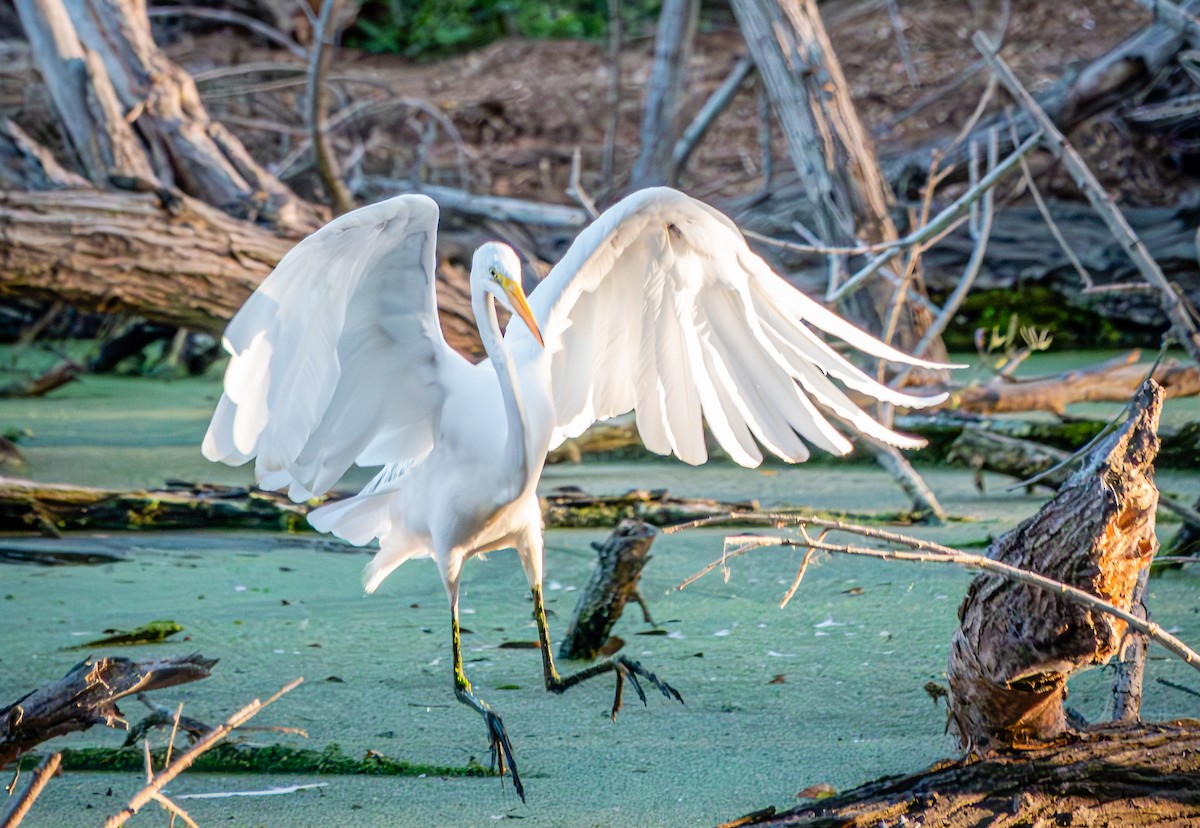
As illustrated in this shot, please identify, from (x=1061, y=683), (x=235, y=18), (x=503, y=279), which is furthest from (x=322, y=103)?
(x=1061, y=683)

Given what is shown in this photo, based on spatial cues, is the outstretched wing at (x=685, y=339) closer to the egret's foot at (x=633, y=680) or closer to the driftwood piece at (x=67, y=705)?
the egret's foot at (x=633, y=680)

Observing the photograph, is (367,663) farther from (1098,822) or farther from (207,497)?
(1098,822)

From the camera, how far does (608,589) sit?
2525 mm

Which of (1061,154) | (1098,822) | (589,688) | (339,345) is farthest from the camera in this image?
(1061,154)

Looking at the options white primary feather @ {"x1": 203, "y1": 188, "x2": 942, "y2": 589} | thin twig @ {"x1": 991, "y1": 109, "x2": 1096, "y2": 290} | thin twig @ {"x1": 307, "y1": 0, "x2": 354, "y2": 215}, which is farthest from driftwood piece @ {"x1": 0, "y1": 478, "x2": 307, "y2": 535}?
thin twig @ {"x1": 991, "y1": 109, "x2": 1096, "y2": 290}

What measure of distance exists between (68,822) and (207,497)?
5.68ft

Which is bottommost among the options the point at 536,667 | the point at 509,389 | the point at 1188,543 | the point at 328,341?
the point at 536,667

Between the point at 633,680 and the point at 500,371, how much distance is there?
586mm

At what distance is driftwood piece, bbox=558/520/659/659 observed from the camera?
247 cm

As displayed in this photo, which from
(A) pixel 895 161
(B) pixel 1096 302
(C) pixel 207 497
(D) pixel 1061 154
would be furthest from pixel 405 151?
(D) pixel 1061 154

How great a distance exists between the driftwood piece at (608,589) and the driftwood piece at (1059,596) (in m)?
0.86

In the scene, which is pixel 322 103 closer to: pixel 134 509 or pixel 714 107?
pixel 714 107

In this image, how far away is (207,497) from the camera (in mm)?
3473

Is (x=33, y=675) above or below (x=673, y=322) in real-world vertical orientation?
below
